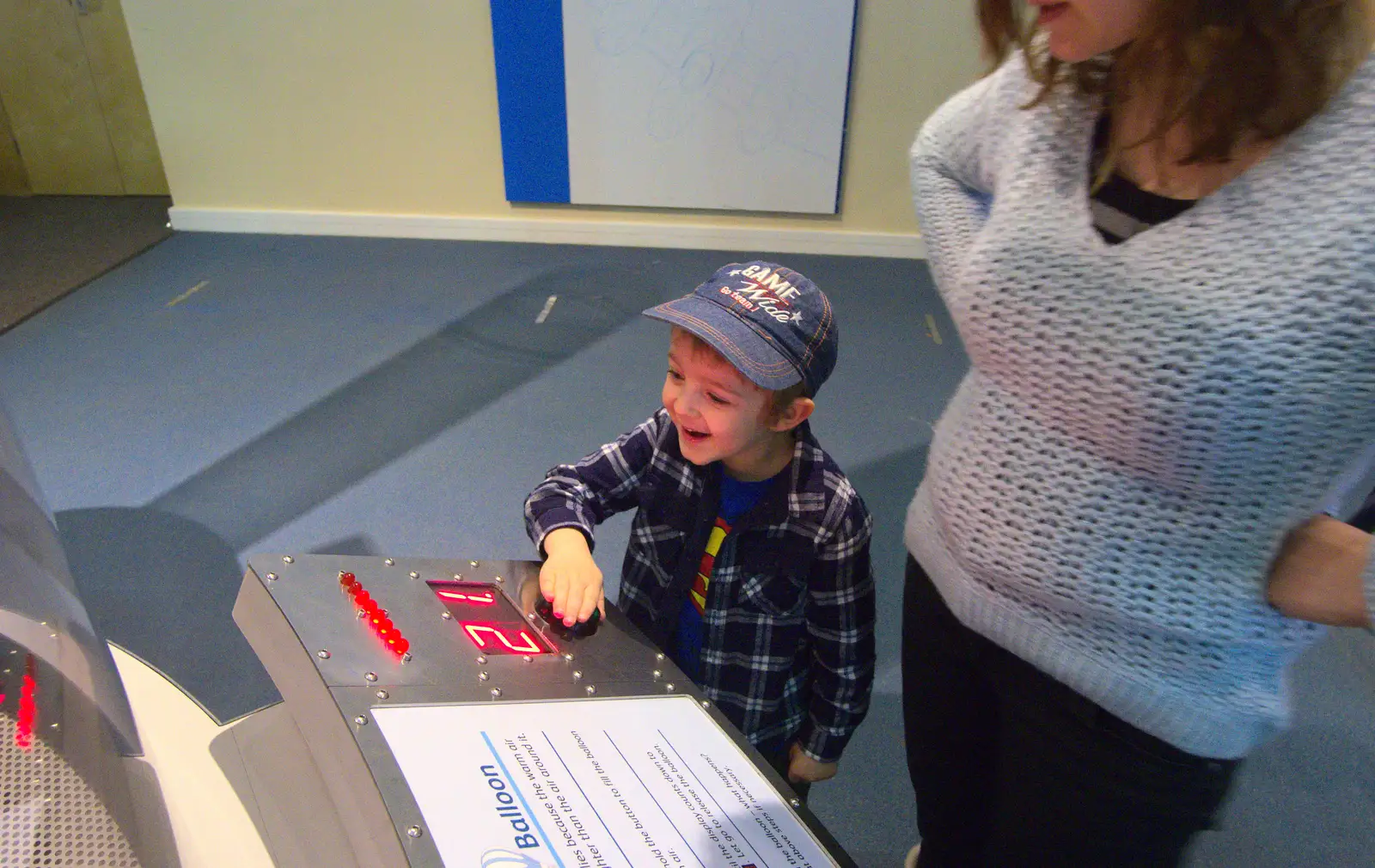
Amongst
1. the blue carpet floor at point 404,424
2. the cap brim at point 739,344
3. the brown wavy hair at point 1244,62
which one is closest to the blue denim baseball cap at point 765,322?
the cap brim at point 739,344

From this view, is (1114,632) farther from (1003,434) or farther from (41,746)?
(41,746)

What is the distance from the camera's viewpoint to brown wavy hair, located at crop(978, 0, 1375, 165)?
587mm

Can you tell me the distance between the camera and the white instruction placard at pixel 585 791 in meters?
0.61

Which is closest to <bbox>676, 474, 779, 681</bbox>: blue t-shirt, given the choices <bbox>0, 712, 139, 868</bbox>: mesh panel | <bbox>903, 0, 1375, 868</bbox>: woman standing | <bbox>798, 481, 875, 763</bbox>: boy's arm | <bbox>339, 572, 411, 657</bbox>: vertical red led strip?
<bbox>798, 481, 875, 763</bbox>: boy's arm

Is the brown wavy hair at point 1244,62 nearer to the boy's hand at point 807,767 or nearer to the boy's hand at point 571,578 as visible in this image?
the boy's hand at point 571,578

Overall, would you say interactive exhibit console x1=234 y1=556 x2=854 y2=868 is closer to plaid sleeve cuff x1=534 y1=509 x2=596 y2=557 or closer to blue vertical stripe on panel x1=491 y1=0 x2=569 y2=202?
plaid sleeve cuff x1=534 y1=509 x2=596 y2=557

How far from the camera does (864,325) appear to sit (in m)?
3.46

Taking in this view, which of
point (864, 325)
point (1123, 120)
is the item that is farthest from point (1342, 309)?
point (864, 325)

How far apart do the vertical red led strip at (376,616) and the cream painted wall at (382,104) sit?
3528 mm

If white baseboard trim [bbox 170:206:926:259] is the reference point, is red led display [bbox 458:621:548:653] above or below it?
above

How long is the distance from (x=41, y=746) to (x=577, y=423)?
85.9 inches

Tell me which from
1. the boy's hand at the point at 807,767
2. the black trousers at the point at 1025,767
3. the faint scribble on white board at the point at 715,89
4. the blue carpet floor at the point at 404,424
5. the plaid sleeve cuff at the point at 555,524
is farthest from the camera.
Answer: the faint scribble on white board at the point at 715,89

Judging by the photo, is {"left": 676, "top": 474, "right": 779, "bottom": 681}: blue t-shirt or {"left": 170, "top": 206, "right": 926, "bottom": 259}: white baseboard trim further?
{"left": 170, "top": 206, "right": 926, "bottom": 259}: white baseboard trim

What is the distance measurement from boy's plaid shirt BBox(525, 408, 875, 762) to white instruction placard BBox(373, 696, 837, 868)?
0.28 metres
